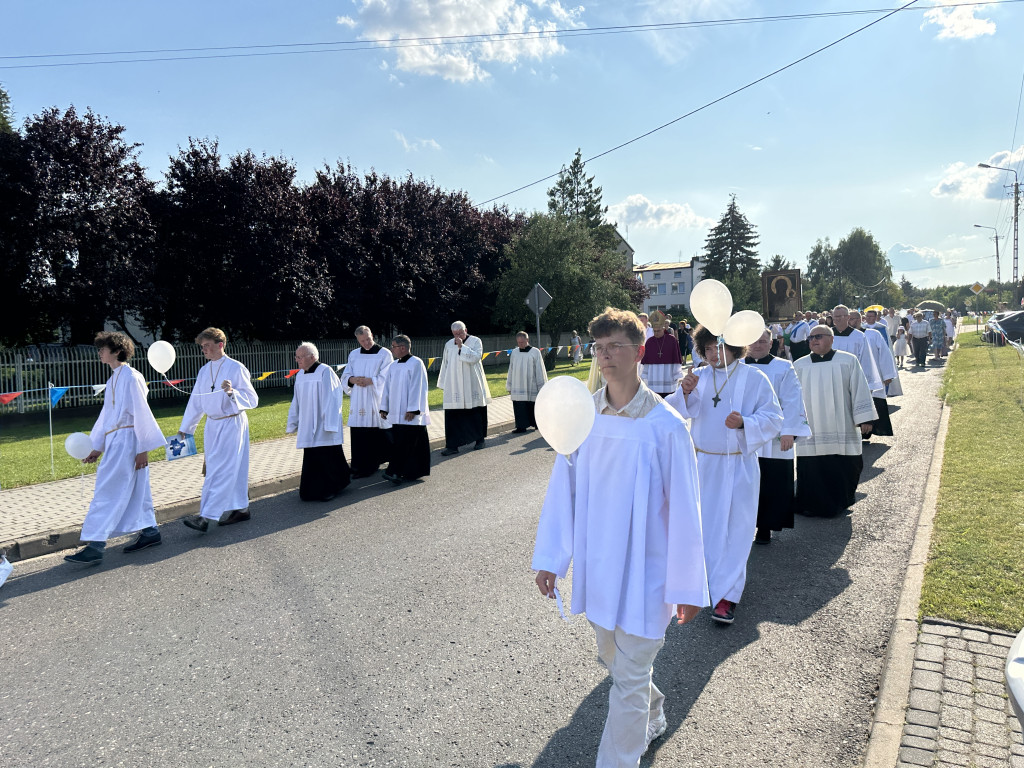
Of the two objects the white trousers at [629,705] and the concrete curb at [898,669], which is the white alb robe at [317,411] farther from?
the white trousers at [629,705]

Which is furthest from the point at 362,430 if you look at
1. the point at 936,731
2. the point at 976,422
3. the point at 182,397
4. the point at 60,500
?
the point at 182,397

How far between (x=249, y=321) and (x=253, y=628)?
1918 centimetres

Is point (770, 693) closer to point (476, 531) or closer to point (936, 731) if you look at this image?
point (936, 731)

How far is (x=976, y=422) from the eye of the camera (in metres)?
11.4

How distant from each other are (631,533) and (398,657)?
199 centimetres

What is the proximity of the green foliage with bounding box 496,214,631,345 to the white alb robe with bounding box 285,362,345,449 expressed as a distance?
24.7 metres

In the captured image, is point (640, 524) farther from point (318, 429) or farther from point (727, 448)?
point (318, 429)

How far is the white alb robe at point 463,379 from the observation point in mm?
11883

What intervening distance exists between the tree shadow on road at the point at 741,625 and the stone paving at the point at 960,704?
846mm

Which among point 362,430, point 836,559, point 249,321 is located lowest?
point 836,559

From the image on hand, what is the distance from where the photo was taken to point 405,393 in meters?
9.70

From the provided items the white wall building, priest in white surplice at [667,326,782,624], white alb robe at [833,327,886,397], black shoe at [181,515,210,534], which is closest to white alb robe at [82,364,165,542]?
black shoe at [181,515,210,534]

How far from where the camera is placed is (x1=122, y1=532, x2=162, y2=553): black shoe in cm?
645

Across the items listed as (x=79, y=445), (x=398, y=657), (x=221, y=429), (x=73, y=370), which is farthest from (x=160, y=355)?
(x=73, y=370)
